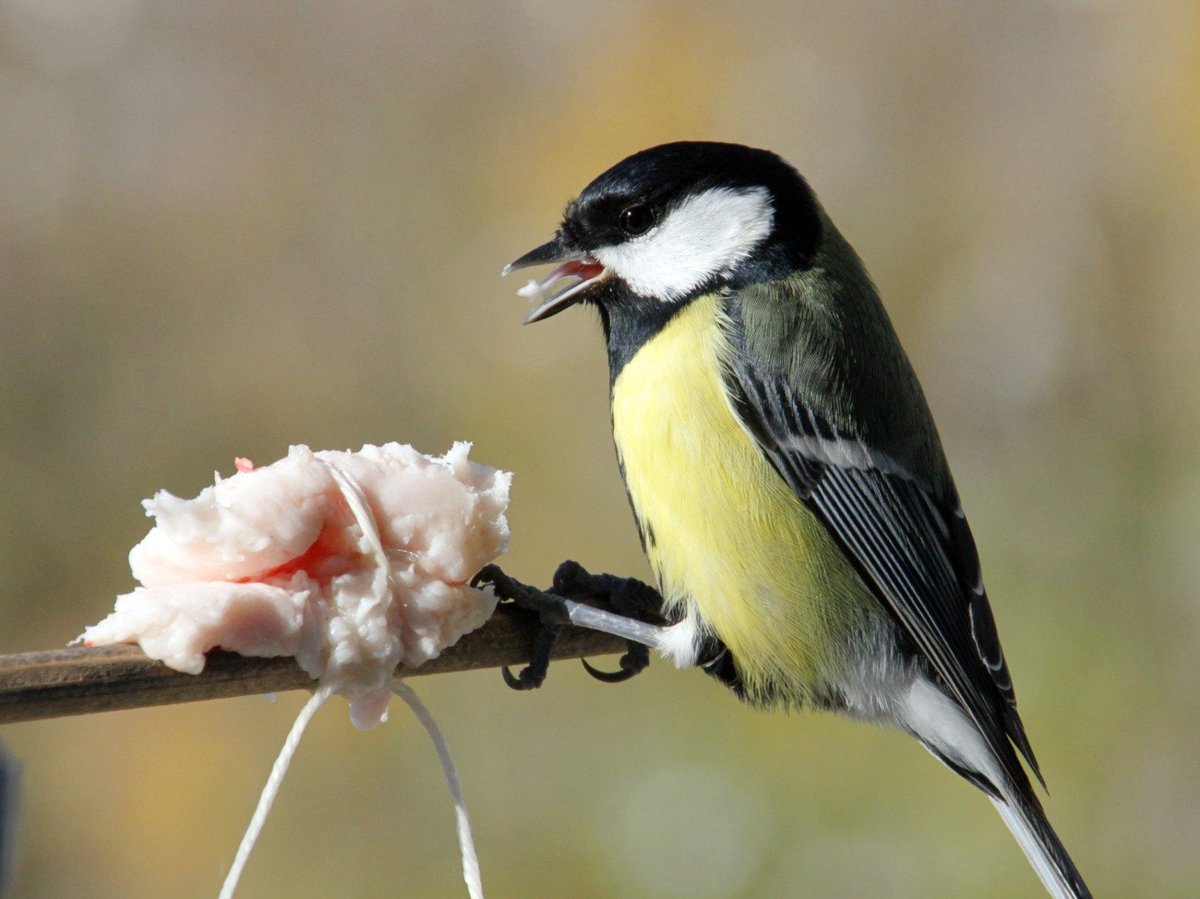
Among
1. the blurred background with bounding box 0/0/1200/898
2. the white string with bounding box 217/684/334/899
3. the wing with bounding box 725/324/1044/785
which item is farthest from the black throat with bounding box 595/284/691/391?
the blurred background with bounding box 0/0/1200/898

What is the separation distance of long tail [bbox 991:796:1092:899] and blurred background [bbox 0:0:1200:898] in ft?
3.67

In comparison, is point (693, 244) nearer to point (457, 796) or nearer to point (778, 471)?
point (778, 471)

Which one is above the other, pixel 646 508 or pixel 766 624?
pixel 646 508

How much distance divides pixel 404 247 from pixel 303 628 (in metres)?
2.46

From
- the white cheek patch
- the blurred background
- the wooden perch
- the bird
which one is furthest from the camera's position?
the blurred background

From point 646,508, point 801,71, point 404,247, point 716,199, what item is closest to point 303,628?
point 646,508

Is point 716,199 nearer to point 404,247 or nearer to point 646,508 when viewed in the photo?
point 646,508

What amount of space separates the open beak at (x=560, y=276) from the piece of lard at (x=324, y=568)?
1.40ft

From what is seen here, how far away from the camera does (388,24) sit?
145 inches

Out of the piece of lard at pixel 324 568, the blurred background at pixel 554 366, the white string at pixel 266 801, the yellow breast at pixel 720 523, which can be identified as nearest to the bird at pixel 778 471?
the yellow breast at pixel 720 523

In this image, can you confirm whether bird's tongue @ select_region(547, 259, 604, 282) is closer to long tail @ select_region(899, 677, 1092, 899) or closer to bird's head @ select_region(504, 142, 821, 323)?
bird's head @ select_region(504, 142, 821, 323)

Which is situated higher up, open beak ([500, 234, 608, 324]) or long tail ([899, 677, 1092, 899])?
open beak ([500, 234, 608, 324])

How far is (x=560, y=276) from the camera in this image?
1687 millimetres

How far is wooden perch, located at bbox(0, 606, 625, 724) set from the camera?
96cm
